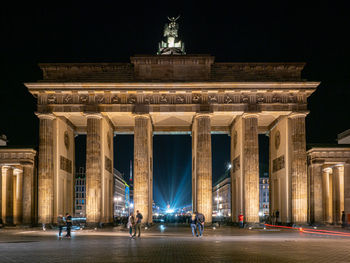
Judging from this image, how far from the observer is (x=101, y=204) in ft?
150

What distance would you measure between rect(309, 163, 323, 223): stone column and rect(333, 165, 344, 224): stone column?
3.08 m

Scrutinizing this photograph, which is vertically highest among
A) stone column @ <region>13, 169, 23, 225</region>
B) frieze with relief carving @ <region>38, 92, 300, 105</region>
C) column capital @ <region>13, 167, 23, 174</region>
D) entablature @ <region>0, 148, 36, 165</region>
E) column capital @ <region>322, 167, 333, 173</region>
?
frieze with relief carving @ <region>38, 92, 300, 105</region>

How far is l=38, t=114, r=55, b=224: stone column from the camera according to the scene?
4453cm

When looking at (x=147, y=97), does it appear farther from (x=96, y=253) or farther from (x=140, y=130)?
(x=96, y=253)

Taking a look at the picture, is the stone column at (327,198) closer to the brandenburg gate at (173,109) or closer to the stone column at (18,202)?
the brandenburg gate at (173,109)

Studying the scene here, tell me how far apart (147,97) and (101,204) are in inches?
466

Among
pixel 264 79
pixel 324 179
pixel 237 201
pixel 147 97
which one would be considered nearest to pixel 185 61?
pixel 147 97

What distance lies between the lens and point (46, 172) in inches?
1780

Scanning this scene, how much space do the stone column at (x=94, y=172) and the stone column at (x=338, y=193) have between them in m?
26.1

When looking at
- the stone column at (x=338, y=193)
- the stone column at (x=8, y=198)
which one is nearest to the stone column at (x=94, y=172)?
the stone column at (x=8, y=198)

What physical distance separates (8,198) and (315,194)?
3490 cm

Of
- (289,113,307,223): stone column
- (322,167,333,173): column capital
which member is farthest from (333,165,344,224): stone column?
(289,113,307,223): stone column

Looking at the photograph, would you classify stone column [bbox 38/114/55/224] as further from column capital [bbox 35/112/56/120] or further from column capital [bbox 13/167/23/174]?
column capital [bbox 13/167/23/174]

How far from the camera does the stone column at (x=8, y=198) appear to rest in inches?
2053
